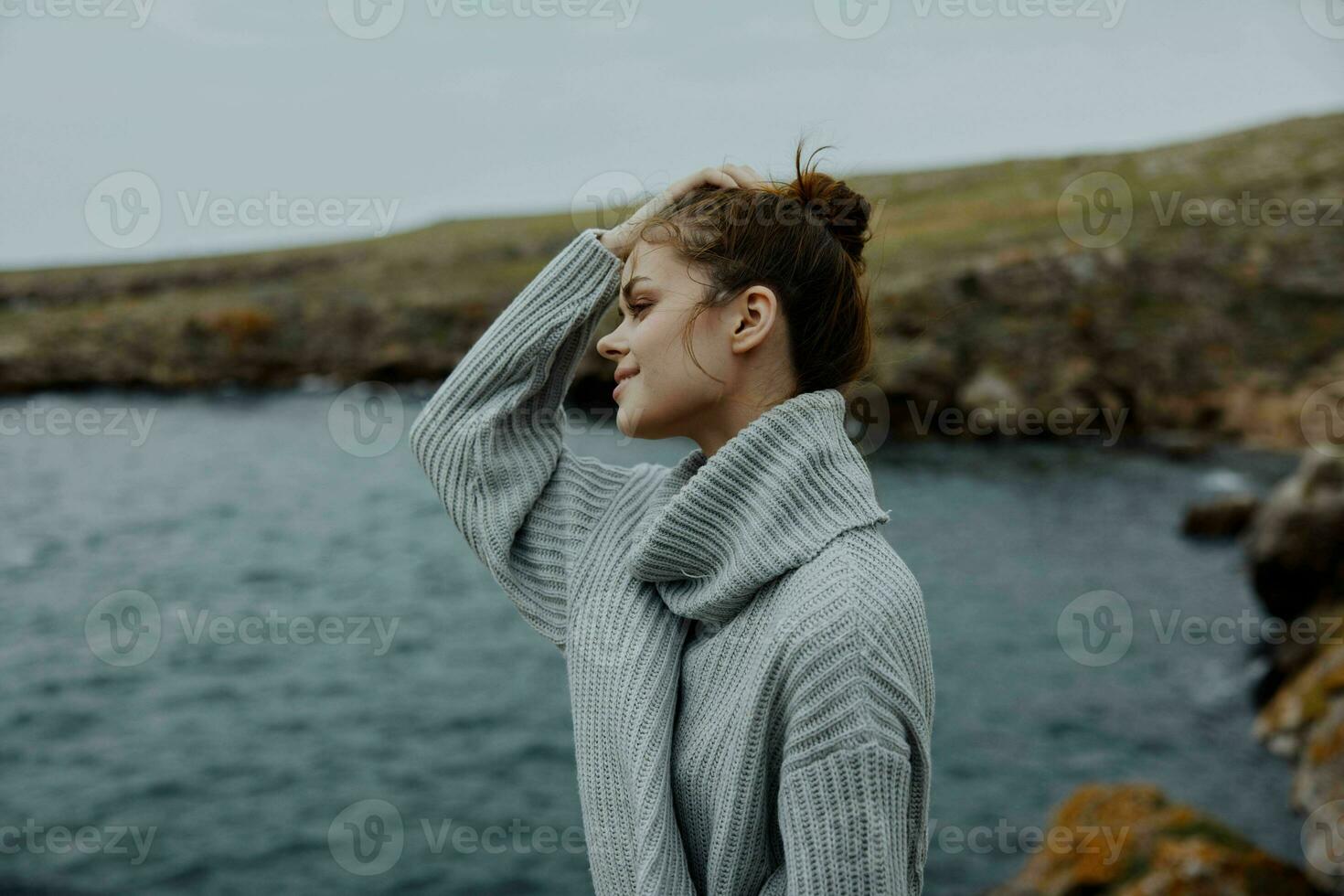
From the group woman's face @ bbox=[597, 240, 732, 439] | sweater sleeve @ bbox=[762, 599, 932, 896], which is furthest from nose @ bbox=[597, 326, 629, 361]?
sweater sleeve @ bbox=[762, 599, 932, 896]

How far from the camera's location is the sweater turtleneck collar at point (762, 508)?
2170 mm

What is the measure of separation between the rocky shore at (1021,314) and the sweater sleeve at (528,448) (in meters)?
16.5

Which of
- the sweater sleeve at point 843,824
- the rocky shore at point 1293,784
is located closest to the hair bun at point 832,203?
the sweater sleeve at point 843,824

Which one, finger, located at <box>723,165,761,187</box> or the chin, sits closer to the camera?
the chin

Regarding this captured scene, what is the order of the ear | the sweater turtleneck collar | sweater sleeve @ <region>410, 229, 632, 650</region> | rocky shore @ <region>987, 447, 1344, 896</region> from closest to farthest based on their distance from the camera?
1. the sweater turtleneck collar
2. the ear
3. sweater sleeve @ <region>410, 229, 632, 650</region>
4. rocky shore @ <region>987, 447, 1344, 896</region>

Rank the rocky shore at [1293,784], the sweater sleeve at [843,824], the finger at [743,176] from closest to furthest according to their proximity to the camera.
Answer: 1. the sweater sleeve at [843,824]
2. the finger at [743,176]
3. the rocky shore at [1293,784]

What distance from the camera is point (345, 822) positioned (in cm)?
1155

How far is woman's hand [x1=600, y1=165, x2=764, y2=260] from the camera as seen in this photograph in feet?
8.01

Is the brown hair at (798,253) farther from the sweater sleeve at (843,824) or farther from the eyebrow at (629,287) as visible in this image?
the sweater sleeve at (843,824)

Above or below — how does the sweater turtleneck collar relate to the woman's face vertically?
below

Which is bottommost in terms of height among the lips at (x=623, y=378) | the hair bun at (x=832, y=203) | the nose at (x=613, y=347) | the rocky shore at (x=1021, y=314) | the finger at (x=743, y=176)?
the rocky shore at (x=1021, y=314)

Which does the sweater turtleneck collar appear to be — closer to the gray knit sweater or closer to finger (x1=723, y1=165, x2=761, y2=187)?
the gray knit sweater

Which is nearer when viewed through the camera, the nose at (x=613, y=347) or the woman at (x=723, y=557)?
the woman at (x=723, y=557)

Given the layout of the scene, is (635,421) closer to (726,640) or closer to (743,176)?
(726,640)
